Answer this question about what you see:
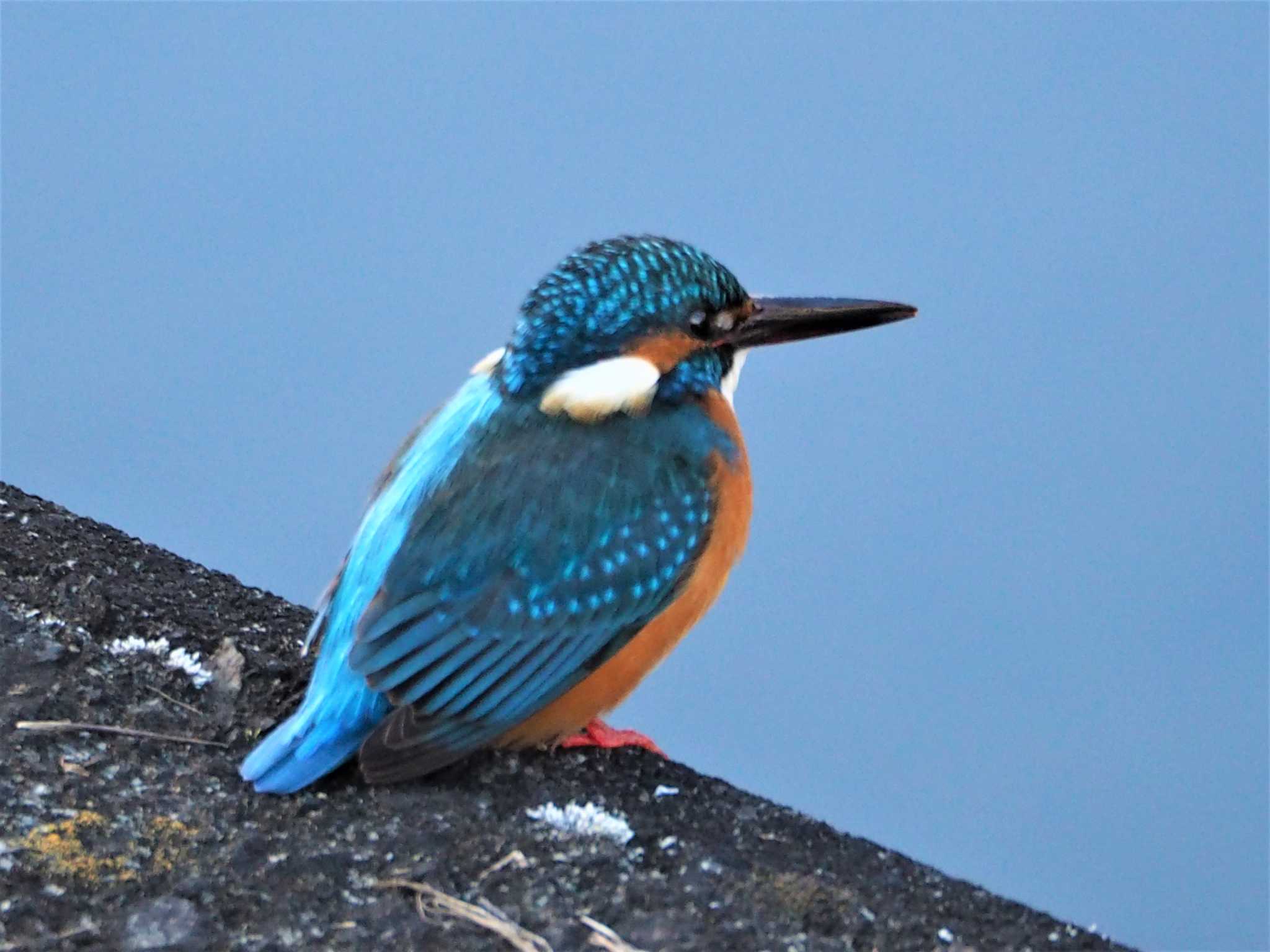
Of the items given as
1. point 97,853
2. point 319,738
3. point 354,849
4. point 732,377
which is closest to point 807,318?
point 732,377

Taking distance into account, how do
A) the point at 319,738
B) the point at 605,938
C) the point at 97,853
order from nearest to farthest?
1. the point at 605,938
2. the point at 97,853
3. the point at 319,738

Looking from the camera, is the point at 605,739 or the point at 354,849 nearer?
the point at 354,849

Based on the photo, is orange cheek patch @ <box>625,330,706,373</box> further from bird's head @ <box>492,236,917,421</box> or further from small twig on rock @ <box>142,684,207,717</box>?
small twig on rock @ <box>142,684,207,717</box>

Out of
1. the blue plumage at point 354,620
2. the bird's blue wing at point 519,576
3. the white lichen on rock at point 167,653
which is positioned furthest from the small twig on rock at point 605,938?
the white lichen on rock at point 167,653

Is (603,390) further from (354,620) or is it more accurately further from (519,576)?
(354,620)

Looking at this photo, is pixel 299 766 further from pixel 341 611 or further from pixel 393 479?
pixel 393 479

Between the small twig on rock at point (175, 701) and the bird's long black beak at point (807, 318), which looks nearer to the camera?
the small twig on rock at point (175, 701)

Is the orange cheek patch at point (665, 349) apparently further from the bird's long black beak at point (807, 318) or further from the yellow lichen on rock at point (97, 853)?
the yellow lichen on rock at point (97, 853)

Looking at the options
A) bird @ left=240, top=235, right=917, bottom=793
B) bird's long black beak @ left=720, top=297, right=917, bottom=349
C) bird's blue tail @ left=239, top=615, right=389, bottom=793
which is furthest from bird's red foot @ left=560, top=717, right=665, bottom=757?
bird's long black beak @ left=720, top=297, right=917, bottom=349
